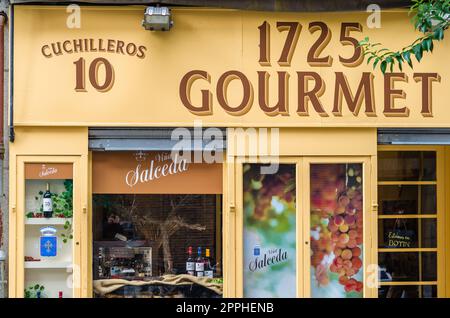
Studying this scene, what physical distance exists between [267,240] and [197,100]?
197 cm

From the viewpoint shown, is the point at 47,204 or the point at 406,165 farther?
the point at 406,165

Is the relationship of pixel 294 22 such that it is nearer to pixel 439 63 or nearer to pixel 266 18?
pixel 266 18

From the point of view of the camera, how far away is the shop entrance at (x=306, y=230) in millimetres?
9188

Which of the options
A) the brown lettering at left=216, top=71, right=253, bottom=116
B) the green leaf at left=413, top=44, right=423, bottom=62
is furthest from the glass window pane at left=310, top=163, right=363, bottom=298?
the green leaf at left=413, top=44, right=423, bottom=62

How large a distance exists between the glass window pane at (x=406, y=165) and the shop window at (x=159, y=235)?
2.37 metres

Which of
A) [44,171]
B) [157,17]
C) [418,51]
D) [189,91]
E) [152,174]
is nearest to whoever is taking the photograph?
[418,51]

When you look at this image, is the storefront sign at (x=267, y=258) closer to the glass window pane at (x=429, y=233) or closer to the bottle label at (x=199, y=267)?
Result: the bottle label at (x=199, y=267)

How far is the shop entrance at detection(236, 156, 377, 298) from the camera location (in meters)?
9.19

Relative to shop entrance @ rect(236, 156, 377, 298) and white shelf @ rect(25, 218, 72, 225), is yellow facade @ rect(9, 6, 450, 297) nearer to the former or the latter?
shop entrance @ rect(236, 156, 377, 298)

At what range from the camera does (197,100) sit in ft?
29.9

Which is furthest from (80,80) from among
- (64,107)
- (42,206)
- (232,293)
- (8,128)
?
(232,293)

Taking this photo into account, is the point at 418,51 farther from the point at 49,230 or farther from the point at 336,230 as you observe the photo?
the point at 49,230

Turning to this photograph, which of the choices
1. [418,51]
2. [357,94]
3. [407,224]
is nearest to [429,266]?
[407,224]

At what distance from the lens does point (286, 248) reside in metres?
9.24
